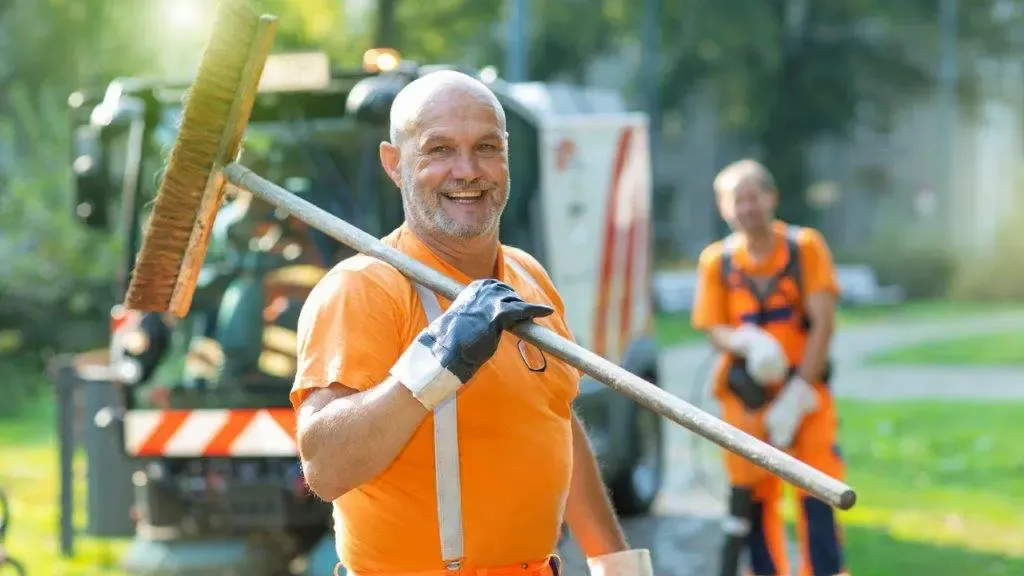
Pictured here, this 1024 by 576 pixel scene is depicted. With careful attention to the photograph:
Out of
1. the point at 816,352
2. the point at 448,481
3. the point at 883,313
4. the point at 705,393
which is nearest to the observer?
the point at 448,481

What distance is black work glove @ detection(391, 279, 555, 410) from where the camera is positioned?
3.02 meters

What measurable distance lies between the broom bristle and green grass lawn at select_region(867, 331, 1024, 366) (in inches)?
718

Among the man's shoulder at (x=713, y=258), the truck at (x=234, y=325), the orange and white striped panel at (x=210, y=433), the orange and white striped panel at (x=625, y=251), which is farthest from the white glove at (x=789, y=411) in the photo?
the orange and white striped panel at (x=625, y=251)

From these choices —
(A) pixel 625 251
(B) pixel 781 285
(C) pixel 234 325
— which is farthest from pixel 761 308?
(A) pixel 625 251

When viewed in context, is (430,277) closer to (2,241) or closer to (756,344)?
(756,344)

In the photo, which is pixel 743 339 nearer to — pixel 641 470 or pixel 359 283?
pixel 641 470

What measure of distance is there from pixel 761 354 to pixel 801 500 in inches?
25.5

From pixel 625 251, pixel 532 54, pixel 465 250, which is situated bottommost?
pixel 465 250

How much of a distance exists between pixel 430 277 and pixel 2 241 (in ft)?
55.3

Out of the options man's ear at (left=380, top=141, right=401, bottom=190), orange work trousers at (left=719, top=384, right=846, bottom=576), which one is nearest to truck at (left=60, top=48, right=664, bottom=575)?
orange work trousers at (left=719, top=384, right=846, bottom=576)

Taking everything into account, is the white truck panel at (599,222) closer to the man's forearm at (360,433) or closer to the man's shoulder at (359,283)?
the man's shoulder at (359,283)

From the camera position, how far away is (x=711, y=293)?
305 inches

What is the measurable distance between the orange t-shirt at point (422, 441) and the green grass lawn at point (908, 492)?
5595 mm

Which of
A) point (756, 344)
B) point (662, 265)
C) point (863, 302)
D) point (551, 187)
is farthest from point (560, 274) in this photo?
point (662, 265)
